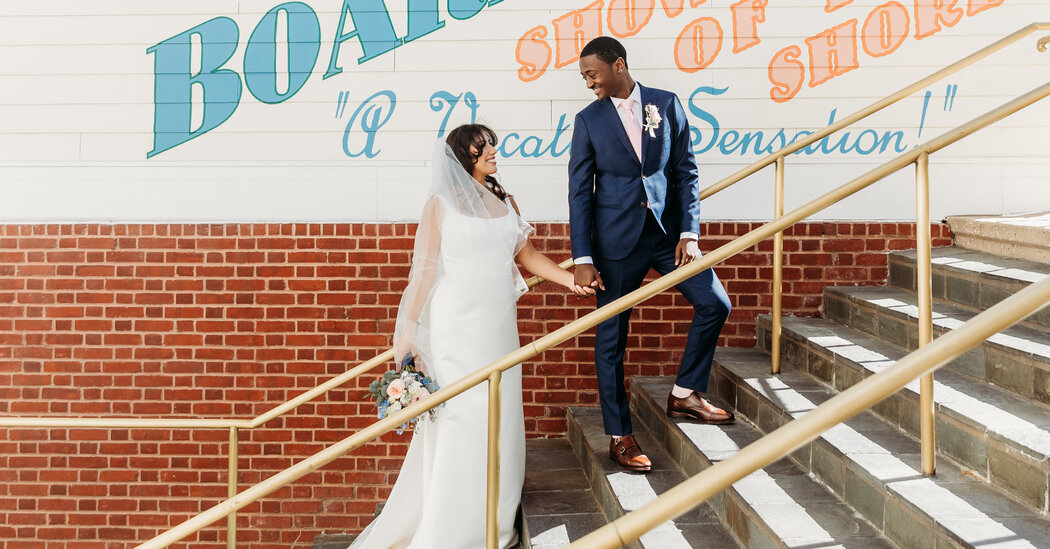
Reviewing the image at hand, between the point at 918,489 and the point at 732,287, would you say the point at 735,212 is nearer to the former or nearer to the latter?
the point at 732,287

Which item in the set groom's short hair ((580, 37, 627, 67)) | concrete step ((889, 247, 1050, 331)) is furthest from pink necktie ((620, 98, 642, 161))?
concrete step ((889, 247, 1050, 331))

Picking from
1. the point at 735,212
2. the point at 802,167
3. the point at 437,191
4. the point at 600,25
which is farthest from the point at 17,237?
the point at 802,167

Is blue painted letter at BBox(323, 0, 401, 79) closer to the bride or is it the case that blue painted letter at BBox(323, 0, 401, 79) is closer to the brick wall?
the brick wall

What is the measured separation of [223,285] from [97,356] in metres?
0.81

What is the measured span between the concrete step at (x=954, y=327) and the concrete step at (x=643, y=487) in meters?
1.10

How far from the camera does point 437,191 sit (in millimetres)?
3125

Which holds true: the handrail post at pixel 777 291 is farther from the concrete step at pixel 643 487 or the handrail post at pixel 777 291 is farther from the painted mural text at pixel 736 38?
the painted mural text at pixel 736 38

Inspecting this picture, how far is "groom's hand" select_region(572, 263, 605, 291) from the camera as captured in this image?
9.78 ft

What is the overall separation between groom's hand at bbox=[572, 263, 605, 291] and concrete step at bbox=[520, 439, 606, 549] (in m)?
0.92

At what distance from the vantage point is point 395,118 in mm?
4234

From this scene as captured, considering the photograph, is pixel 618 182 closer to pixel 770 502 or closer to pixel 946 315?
pixel 770 502

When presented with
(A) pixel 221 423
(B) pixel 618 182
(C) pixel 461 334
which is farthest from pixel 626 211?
(A) pixel 221 423

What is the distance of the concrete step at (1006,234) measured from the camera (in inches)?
135

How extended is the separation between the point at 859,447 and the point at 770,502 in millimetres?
370
